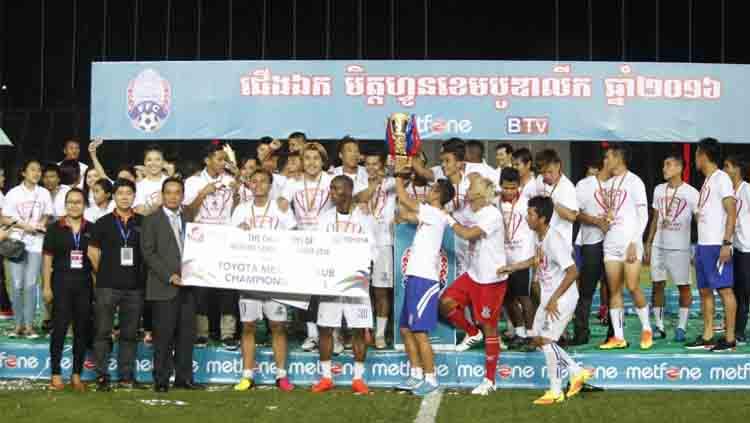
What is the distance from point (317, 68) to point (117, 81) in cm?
248

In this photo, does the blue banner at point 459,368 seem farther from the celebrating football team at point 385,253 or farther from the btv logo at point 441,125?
the btv logo at point 441,125

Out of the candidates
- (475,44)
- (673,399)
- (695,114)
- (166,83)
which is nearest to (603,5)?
(475,44)

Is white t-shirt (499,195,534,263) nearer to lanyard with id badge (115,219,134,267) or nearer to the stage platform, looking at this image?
the stage platform

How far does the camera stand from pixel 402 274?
36.8ft

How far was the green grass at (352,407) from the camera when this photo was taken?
900 cm

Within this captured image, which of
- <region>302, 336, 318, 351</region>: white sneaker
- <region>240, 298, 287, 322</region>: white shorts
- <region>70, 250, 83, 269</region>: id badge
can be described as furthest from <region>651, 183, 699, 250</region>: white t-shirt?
<region>70, 250, 83, 269</region>: id badge

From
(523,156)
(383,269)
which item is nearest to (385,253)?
(383,269)

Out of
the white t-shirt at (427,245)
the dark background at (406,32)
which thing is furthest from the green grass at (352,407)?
the dark background at (406,32)

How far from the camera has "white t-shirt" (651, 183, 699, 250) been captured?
11.8 m

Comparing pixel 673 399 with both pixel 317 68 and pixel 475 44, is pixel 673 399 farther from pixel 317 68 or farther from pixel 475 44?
pixel 475 44

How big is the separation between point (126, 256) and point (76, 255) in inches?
17.0

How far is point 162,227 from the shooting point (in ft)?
34.2

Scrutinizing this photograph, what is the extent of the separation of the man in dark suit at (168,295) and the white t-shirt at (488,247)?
2581 millimetres

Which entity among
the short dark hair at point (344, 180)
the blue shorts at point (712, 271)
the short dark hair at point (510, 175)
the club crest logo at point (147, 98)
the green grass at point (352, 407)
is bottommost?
the green grass at point (352, 407)
